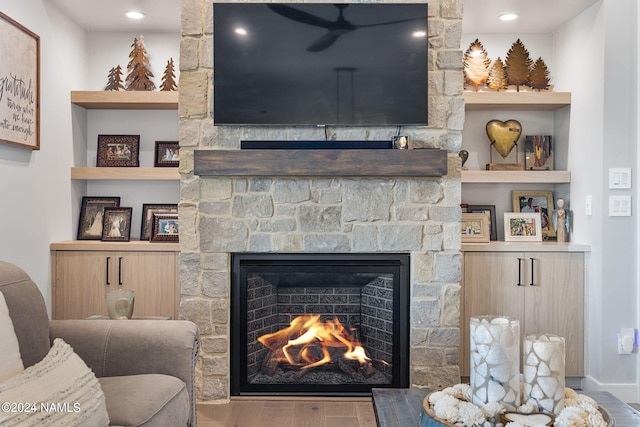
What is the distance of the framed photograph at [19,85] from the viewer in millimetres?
2982

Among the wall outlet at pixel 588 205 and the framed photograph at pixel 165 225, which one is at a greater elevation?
the wall outlet at pixel 588 205

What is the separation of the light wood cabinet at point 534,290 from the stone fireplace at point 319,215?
0.45 metres

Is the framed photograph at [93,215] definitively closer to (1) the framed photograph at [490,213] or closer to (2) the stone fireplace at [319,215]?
(2) the stone fireplace at [319,215]

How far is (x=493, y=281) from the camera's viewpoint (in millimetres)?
3496

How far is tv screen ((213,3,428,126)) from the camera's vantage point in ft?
9.88

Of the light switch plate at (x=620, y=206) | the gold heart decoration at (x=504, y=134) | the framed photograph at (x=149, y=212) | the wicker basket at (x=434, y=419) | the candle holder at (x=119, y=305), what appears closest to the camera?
the wicker basket at (x=434, y=419)

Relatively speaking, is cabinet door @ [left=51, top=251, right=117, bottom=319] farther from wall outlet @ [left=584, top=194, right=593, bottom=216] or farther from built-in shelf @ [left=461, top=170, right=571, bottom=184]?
wall outlet @ [left=584, top=194, right=593, bottom=216]

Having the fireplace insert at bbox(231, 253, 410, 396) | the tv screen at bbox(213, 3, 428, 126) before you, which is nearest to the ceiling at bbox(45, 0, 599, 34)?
the tv screen at bbox(213, 3, 428, 126)

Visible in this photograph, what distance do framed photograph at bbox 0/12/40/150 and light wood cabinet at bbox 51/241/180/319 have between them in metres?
0.78

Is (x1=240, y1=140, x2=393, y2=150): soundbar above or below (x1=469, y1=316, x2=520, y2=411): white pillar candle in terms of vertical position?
above

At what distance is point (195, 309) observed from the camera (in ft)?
10.2

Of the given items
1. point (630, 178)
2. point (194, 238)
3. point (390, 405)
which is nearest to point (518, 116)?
point (630, 178)

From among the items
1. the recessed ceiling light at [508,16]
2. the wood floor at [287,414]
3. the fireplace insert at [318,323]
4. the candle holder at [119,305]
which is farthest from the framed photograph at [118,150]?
the recessed ceiling light at [508,16]

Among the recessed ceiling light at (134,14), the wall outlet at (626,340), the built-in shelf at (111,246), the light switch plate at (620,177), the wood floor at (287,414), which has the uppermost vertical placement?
the recessed ceiling light at (134,14)
